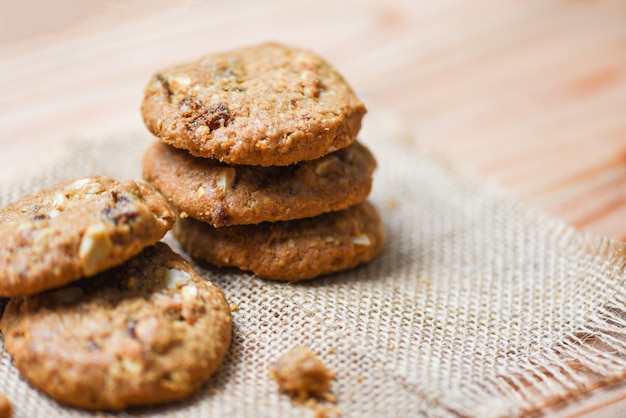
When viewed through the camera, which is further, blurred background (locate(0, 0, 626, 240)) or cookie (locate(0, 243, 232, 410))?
blurred background (locate(0, 0, 626, 240))

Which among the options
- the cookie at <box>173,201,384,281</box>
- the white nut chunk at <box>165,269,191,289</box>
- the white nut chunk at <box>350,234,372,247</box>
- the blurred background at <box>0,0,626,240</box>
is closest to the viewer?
the white nut chunk at <box>165,269,191,289</box>

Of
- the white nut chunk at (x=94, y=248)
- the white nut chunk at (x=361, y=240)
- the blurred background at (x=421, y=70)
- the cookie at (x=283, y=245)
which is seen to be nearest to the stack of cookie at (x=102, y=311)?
the white nut chunk at (x=94, y=248)

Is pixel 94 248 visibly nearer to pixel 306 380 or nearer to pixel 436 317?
pixel 306 380

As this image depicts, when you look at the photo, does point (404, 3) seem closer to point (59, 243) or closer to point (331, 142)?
point (331, 142)

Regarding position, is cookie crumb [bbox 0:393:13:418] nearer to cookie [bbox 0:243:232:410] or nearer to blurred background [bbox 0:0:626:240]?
cookie [bbox 0:243:232:410]

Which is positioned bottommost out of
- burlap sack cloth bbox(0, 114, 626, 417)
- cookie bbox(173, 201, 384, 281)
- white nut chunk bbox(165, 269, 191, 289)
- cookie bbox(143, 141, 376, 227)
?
burlap sack cloth bbox(0, 114, 626, 417)

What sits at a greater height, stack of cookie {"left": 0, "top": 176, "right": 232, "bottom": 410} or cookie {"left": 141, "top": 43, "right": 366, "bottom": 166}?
cookie {"left": 141, "top": 43, "right": 366, "bottom": 166}

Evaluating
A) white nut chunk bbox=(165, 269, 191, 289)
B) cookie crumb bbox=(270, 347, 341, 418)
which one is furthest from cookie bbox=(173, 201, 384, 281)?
cookie crumb bbox=(270, 347, 341, 418)

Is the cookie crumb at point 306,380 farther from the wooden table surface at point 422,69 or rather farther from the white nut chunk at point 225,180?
the wooden table surface at point 422,69

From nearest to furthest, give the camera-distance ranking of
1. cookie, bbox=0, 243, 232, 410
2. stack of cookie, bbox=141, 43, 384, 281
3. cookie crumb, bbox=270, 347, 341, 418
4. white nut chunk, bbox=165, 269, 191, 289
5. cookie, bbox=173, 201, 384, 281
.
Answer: cookie, bbox=0, 243, 232, 410 < cookie crumb, bbox=270, 347, 341, 418 < white nut chunk, bbox=165, 269, 191, 289 < stack of cookie, bbox=141, 43, 384, 281 < cookie, bbox=173, 201, 384, 281

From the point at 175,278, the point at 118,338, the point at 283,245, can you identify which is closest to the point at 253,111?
the point at 283,245
